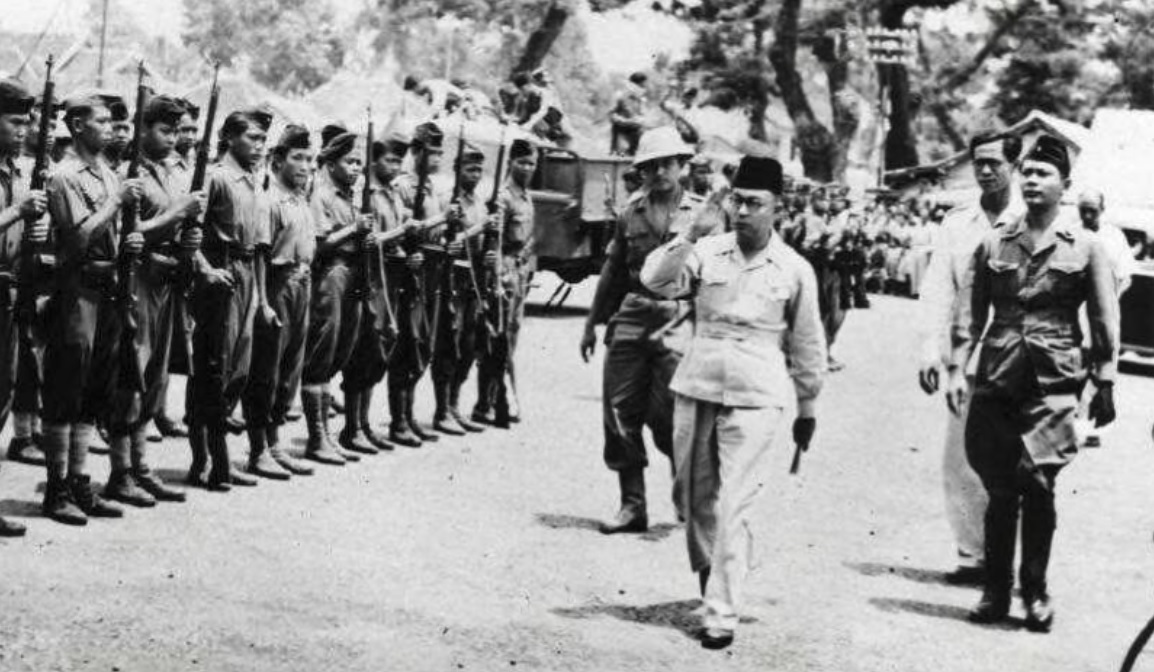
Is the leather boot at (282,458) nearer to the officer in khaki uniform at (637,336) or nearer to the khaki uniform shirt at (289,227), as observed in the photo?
A: the khaki uniform shirt at (289,227)

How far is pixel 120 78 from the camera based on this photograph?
80.2 ft

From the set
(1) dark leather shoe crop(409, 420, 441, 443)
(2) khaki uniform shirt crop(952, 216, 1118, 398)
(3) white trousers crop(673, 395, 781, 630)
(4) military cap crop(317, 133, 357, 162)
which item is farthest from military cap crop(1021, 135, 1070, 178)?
(1) dark leather shoe crop(409, 420, 441, 443)

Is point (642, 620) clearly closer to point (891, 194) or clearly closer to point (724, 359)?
point (724, 359)

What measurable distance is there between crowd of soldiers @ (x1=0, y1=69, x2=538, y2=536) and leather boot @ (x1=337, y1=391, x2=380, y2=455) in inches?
0.5

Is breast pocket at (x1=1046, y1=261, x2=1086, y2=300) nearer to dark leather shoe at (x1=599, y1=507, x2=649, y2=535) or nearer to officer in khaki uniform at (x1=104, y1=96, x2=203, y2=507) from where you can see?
dark leather shoe at (x1=599, y1=507, x2=649, y2=535)

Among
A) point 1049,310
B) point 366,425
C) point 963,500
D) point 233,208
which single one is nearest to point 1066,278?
point 1049,310

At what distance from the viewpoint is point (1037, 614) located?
8070mm

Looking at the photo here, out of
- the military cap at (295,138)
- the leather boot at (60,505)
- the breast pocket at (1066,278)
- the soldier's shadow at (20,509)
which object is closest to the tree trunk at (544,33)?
the military cap at (295,138)

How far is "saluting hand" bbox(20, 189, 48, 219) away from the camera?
7.68 metres

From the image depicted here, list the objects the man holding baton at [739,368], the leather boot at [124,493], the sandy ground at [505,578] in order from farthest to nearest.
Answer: the leather boot at [124,493] < the man holding baton at [739,368] < the sandy ground at [505,578]

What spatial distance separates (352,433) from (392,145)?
5.88ft

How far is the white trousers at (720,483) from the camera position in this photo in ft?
24.4

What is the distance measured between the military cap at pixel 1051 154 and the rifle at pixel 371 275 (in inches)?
167

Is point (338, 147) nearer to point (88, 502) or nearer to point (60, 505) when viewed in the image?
point (88, 502)
